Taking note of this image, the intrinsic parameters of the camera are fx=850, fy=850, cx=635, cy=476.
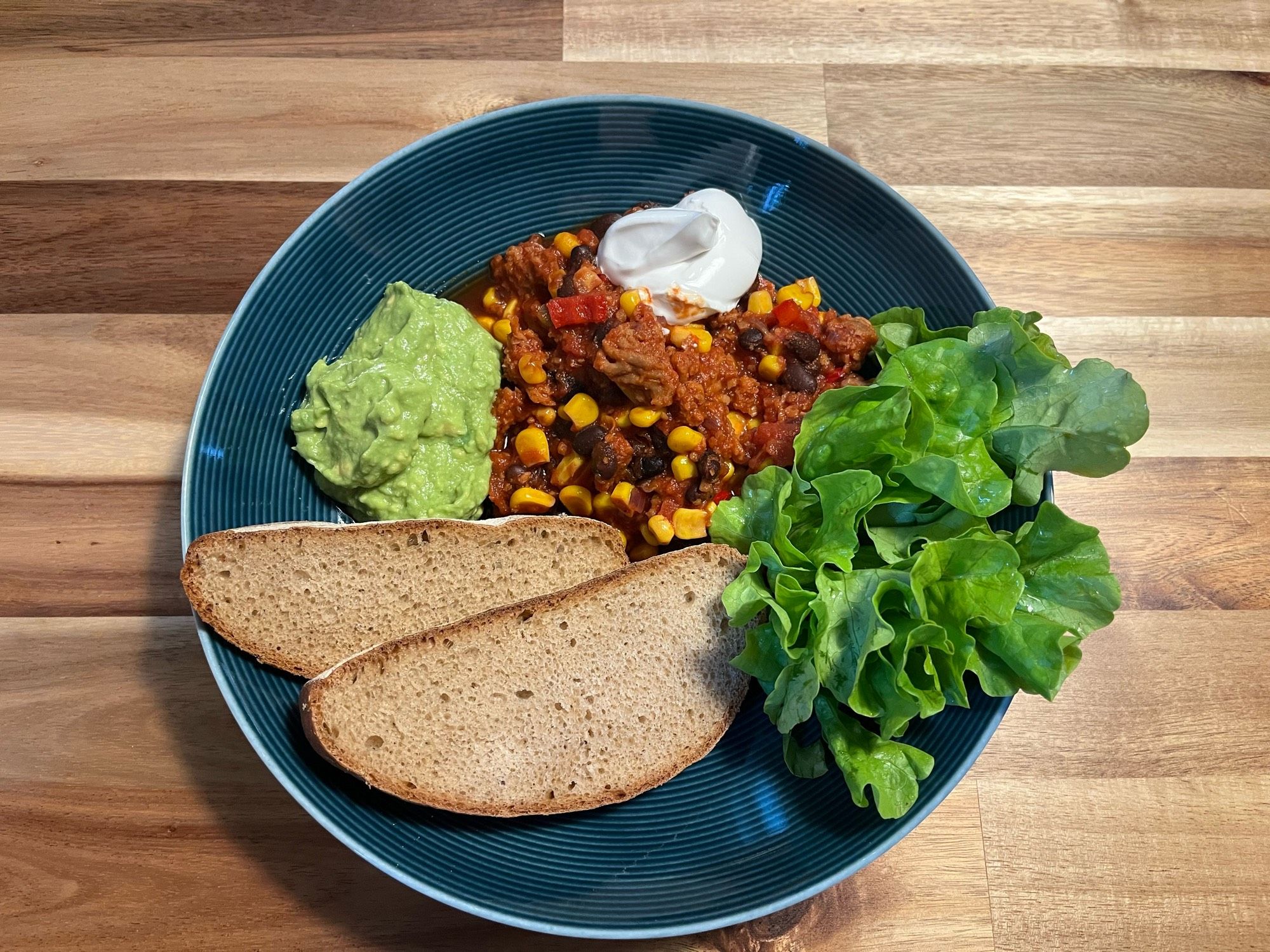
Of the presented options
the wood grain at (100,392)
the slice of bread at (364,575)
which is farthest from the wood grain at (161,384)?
the slice of bread at (364,575)

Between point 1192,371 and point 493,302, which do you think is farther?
point 1192,371

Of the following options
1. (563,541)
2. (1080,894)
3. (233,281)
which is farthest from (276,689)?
(1080,894)

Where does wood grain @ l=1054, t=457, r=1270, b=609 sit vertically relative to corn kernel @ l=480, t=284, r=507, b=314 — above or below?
below

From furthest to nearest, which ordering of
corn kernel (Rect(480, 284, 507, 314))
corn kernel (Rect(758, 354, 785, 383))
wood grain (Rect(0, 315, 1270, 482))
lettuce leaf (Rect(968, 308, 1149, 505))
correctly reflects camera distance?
wood grain (Rect(0, 315, 1270, 482))
corn kernel (Rect(480, 284, 507, 314))
corn kernel (Rect(758, 354, 785, 383))
lettuce leaf (Rect(968, 308, 1149, 505))

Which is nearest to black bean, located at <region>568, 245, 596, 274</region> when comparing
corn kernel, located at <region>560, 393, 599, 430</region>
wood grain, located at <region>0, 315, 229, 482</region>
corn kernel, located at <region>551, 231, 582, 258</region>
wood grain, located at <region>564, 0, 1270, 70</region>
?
corn kernel, located at <region>551, 231, 582, 258</region>

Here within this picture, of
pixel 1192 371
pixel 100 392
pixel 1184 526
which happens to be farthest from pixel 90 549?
pixel 1192 371

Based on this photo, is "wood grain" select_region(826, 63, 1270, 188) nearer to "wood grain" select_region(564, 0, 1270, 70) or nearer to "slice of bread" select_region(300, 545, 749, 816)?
"wood grain" select_region(564, 0, 1270, 70)

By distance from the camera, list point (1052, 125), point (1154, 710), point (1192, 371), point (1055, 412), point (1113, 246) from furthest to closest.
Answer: point (1052, 125) → point (1113, 246) → point (1192, 371) → point (1154, 710) → point (1055, 412)

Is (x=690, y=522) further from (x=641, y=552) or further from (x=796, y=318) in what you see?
(x=796, y=318)
